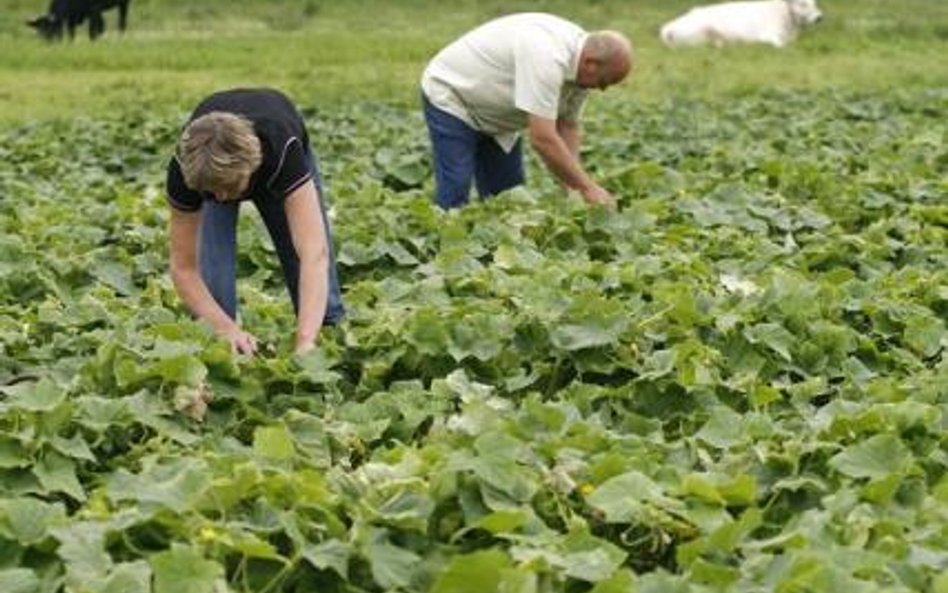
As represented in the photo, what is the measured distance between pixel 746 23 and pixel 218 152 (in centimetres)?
2059

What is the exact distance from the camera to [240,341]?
6047 mm

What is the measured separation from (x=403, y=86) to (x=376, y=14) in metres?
8.93

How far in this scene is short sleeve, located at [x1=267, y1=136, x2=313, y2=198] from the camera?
6.03 meters

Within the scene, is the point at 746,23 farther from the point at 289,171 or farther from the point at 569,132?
the point at 289,171

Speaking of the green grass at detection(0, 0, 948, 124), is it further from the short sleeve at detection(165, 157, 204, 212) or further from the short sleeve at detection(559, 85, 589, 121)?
the short sleeve at detection(165, 157, 204, 212)

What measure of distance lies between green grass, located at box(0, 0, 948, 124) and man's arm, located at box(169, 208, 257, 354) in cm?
997

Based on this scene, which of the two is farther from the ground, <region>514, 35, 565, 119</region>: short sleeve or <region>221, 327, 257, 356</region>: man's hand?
<region>514, 35, 565, 119</region>: short sleeve

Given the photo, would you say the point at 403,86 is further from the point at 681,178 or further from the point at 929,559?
the point at 929,559

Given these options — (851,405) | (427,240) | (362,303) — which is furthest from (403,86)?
(851,405)

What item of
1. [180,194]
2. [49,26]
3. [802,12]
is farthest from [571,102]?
[802,12]

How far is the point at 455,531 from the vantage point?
14.1 ft

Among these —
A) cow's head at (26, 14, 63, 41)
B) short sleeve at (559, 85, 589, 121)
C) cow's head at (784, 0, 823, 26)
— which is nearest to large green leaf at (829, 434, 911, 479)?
short sleeve at (559, 85, 589, 121)

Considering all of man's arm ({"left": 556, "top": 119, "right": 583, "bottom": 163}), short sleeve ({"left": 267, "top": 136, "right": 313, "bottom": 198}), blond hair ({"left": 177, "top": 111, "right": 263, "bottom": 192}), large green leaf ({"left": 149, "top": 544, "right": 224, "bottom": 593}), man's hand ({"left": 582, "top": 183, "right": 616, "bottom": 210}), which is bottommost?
man's hand ({"left": 582, "top": 183, "right": 616, "bottom": 210})

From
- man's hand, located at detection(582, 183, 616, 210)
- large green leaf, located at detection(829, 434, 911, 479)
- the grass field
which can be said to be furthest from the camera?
man's hand, located at detection(582, 183, 616, 210)
